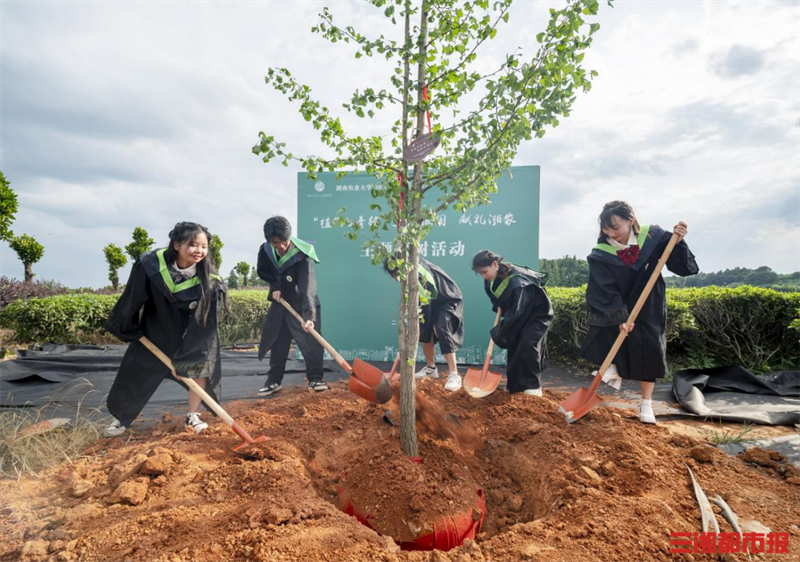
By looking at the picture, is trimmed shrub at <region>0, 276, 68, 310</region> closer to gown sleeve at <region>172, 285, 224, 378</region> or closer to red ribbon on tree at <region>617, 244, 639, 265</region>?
gown sleeve at <region>172, 285, 224, 378</region>

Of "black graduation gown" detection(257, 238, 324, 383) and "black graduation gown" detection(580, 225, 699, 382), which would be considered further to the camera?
"black graduation gown" detection(257, 238, 324, 383)

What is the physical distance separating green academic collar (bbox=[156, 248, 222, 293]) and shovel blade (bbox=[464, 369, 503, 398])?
7.97ft

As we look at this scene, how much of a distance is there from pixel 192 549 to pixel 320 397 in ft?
7.72

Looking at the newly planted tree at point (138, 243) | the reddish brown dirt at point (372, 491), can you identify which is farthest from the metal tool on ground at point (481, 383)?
the newly planted tree at point (138, 243)

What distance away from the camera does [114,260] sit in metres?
15.3

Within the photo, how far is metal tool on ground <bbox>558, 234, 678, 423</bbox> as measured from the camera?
9.81ft

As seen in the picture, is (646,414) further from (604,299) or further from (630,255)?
(630,255)

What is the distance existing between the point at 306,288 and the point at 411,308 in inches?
84.7

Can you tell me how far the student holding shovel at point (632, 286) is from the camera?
3.21 metres

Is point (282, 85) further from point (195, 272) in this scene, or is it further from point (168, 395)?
point (168, 395)

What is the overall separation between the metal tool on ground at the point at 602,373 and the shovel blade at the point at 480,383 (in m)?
0.77

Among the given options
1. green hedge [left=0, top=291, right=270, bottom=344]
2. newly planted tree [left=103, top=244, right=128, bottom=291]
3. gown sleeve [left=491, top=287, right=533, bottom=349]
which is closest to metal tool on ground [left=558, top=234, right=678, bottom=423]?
gown sleeve [left=491, top=287, right=533, bottom=349]

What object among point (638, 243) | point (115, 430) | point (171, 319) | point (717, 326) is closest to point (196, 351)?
point (171, 319)

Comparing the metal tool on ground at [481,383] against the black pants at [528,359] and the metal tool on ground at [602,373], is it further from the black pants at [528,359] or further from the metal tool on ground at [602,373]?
the metal tool on ground at [602,373]
